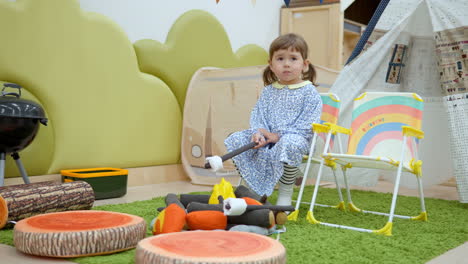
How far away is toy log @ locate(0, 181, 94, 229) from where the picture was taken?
189 centimetres

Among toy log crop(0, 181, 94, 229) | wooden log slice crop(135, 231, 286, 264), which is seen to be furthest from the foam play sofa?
wooden log slice crop(135, 231, 286, 264)

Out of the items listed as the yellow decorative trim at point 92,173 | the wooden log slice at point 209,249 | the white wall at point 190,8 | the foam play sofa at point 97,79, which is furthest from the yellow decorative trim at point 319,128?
the white wall at point 190,8

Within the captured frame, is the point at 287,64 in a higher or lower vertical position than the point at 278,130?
higher

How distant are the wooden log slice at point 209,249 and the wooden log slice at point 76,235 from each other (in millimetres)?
228

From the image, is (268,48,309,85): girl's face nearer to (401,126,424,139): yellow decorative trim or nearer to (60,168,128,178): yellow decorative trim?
(401,126,424,139): yellow decorative trim

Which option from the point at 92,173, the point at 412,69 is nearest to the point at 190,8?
the point at 92,173

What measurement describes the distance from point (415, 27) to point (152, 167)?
2.10 m

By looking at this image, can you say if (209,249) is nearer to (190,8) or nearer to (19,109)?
(19,109)

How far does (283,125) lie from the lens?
241 centimetres

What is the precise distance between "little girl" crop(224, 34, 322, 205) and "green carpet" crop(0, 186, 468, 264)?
0.24 m

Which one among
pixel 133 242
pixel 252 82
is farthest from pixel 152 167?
pixel 133 242

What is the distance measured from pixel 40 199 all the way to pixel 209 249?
1.09 m

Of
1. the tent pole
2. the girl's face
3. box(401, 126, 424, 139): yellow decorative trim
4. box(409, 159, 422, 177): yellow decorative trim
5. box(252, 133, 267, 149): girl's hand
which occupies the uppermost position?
the tent pole

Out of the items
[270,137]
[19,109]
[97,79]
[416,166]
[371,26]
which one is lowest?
[416,166]
